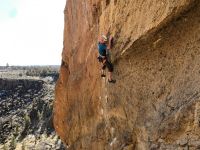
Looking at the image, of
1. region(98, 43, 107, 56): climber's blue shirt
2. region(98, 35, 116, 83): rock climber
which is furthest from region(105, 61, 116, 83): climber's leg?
region(98, 43, 107, 56): climber's blue shirt

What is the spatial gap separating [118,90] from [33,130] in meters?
57.7

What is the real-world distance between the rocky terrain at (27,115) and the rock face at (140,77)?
42106 mm

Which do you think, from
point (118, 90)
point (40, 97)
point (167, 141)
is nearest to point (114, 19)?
point (118, 90)

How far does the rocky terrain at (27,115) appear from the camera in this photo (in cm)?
6106

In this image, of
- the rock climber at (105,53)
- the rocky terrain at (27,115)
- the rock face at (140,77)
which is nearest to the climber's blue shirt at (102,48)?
the rock climber at (105,53)

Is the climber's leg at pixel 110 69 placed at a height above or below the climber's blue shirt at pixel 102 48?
below

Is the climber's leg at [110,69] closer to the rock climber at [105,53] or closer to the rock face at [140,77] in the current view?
the rock climber at [105,53]

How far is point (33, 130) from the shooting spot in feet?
223

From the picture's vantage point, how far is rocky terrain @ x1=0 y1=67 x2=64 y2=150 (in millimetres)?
61062

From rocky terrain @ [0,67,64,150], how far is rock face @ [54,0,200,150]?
42.1 meters

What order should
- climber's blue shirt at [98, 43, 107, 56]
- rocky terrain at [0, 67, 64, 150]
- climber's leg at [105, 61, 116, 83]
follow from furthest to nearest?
rocky terrain at [0, 67, 64, 150]
climber's leg at [105, 61, 116, 83]
climber's blue shirt at [98, 43, 107, 56]

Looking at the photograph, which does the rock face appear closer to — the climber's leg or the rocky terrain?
the climber's leg

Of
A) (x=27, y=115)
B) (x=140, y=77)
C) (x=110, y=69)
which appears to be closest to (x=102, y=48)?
(x=110, y=69)

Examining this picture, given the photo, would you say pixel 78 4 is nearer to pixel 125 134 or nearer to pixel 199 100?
pixel 125 134
